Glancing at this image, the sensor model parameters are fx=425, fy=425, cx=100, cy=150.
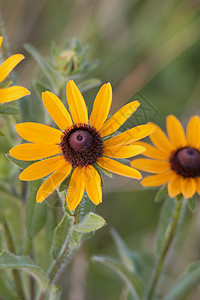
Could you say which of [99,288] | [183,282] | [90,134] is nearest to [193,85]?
[99,288]

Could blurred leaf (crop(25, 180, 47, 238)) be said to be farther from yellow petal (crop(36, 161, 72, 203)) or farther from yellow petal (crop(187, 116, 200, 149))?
yellow petal (crop(187, 116, 200, 149))

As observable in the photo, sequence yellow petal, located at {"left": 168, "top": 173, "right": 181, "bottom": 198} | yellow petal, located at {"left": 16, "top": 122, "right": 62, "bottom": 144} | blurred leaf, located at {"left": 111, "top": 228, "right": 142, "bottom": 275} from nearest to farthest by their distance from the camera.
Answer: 1. yellow petal, located at {"left": 16, "top": 122, "right": 62, "bottom": 144}
2. yellow petal, located at {"left": 168, "top": 173, "right": 181, "bottom": 198}
3. blurred leaf, located at {"left": 111, "top": 228, "right": 142, "bottom": 275}

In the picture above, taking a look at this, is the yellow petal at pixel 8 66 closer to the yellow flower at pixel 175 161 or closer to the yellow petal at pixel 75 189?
the yellow petal at pixel 75 189

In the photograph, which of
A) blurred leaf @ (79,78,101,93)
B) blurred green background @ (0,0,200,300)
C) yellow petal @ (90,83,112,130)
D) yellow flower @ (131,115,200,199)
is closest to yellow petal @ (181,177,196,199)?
yellow flower @ (131,115,200,199)

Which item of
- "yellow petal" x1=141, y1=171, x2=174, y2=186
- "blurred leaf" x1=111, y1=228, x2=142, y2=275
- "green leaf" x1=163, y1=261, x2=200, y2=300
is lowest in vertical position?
"green leaf" x1=163, y1=261, x2=200, y2=300

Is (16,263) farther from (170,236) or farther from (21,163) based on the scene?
(170,236)

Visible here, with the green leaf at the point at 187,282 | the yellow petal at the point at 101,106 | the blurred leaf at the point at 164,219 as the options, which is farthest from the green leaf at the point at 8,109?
the green leaf at the point at 187,282
